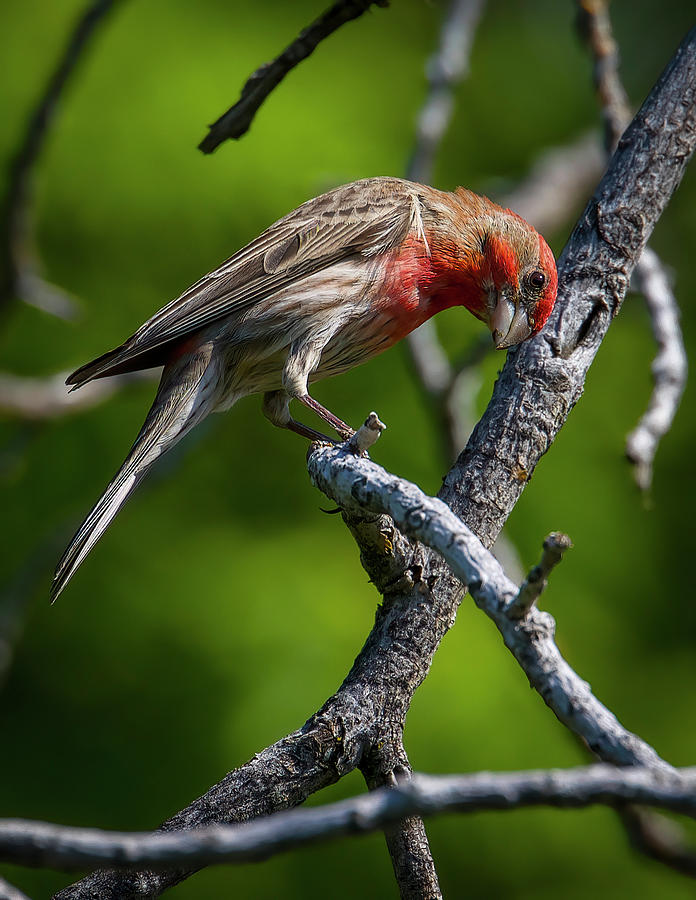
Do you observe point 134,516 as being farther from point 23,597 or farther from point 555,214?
point 555,214

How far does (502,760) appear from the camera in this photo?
4.57 metres

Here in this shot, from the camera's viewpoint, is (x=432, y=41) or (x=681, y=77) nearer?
(x=681, y=77)

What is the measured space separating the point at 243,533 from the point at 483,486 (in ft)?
8.28

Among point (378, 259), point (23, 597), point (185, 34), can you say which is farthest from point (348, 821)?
point (185, 34)

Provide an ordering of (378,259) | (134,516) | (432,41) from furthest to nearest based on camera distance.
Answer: (432,41) < (134,516) < (378,259)

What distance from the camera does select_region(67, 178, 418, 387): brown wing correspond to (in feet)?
12.1

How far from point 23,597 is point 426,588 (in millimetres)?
2837

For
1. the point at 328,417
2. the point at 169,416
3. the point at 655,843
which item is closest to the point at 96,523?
the point at 169,416

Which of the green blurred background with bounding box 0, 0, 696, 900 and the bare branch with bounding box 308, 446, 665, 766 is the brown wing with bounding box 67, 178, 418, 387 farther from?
the bare branch with bounding box 308, 446, 665, 766

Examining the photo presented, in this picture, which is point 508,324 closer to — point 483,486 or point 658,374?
point 658,374

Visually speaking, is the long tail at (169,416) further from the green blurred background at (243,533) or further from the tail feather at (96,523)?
the green blurred background at (243,533)

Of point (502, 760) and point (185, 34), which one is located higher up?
point (185, 34)

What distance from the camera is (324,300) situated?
371 cm

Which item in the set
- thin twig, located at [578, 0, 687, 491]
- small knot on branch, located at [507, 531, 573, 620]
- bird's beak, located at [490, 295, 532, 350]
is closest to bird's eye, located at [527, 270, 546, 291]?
bird's beak, located at [490, 295, 532, 350]
